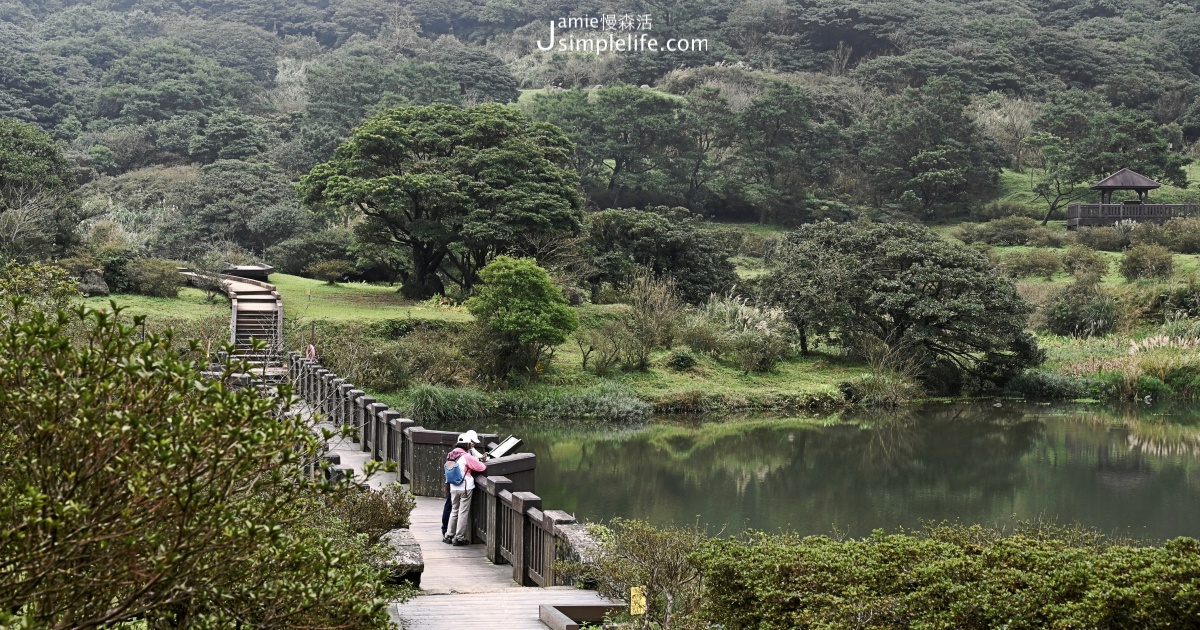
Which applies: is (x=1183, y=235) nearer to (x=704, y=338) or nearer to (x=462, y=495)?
(x=704, y=338)

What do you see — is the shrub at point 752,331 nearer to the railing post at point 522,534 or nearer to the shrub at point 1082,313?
the shrub at point 1082,313

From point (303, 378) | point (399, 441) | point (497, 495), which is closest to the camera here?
point (497, 495)

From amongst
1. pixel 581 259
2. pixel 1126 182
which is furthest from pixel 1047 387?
pixel 1126 182

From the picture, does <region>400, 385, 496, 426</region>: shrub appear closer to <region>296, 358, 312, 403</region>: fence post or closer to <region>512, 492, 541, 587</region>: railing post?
<region>296, 358, 312, 403</region>: fence post

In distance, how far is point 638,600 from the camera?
711cm

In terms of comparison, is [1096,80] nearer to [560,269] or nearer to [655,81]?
[655,81]

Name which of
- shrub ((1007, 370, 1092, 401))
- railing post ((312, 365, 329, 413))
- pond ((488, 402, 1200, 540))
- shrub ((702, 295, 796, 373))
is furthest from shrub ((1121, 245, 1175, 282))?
railing post ((312, 365, 329, 413))

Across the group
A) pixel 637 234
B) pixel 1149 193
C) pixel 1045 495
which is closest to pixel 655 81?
pixel 1149 193

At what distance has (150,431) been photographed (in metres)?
3.66

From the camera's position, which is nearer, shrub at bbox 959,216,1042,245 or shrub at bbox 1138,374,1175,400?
shrub at bbox 1138,374,1175,400

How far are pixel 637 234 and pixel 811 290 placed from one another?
557 cm

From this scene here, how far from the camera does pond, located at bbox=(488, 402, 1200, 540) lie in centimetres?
1636

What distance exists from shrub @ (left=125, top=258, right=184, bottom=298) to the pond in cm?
1054

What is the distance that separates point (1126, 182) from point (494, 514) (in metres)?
39.8
